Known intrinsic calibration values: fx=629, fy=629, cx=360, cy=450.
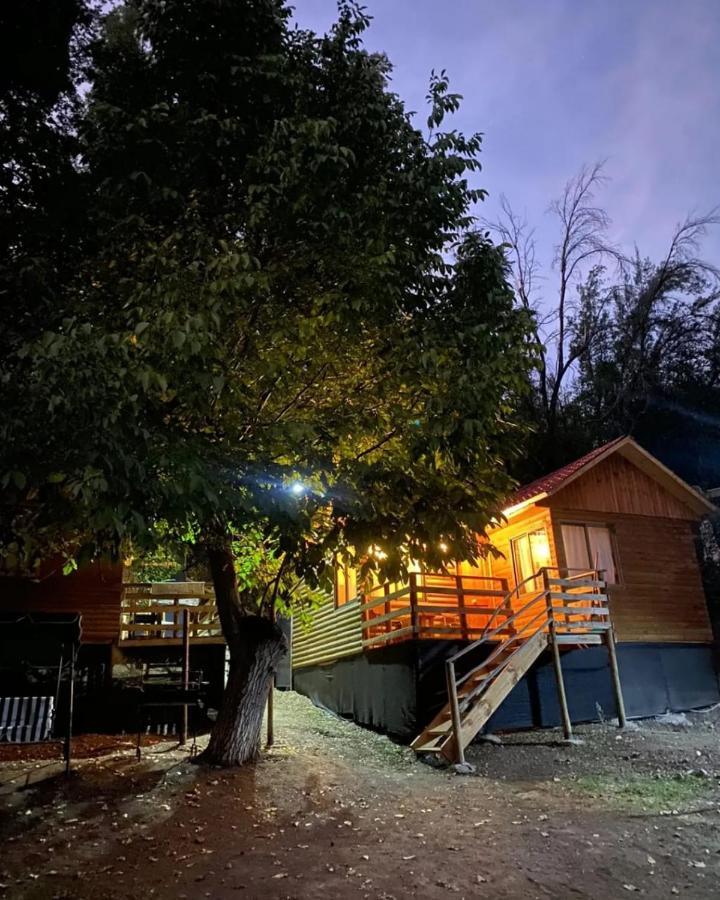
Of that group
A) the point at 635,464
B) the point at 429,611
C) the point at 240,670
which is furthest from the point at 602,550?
the point at 240,670

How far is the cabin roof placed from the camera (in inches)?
622

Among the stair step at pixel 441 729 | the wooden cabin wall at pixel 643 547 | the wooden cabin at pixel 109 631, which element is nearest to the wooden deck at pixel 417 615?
the wooden cabin wall at pixel 643 547

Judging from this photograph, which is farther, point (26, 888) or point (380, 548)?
point (380, 548)

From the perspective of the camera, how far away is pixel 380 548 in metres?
7.99

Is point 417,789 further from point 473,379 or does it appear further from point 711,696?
point 711,696

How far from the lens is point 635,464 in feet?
56.9

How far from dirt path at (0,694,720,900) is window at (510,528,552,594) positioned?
5.97 m

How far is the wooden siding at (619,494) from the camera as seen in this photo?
1600cm

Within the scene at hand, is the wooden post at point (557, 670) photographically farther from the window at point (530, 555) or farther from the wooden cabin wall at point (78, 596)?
the wooden cabin wall at point (78, 596)

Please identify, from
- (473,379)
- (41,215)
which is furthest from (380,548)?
(41,215)

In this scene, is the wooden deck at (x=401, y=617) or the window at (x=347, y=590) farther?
the window at (x=347, y=590)

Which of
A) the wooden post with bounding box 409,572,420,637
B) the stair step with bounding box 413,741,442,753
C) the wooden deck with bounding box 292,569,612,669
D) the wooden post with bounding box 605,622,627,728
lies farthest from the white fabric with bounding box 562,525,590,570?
the stair step with bounding box 413,741,442,753

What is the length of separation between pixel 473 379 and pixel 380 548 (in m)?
2.42

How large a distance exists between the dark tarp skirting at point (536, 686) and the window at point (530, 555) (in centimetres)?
263
